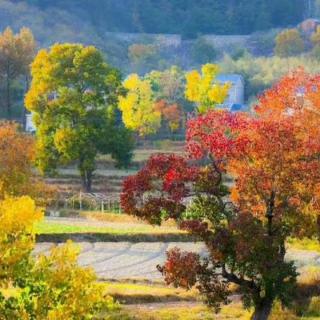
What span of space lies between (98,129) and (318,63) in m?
48.5

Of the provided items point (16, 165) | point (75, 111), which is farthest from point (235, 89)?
point (16, 165)

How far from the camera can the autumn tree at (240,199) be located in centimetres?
1577

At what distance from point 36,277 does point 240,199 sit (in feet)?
19.3

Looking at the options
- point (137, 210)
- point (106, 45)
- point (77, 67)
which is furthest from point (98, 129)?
point (106, 45)

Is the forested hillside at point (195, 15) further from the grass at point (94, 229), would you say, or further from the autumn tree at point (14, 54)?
the grass at point (94, 229)

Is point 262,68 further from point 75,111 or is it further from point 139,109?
point 75,111

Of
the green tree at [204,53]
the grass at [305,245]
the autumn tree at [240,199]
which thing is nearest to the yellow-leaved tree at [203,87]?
the grass at [305,245]

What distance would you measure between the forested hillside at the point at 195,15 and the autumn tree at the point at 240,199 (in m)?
109

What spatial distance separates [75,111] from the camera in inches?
1615

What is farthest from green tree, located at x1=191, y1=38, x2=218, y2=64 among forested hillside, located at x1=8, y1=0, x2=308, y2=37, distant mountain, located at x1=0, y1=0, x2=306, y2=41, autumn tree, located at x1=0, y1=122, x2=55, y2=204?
autumn tree, located at x1=0, y1=122, x2=55, y2=204

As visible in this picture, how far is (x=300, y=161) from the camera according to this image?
53.2 ft

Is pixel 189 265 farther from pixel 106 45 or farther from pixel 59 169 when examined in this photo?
pixel 106 45

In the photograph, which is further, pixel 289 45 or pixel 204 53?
pixel 204 53

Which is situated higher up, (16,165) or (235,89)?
(235,89)
